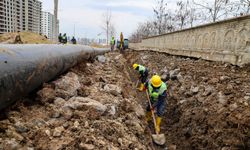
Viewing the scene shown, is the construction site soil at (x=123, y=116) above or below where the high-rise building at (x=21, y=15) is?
below

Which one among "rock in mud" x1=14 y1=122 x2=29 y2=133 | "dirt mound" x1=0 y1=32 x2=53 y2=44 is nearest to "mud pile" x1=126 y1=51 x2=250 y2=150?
"rock in mud" x1=14 y1=122 x2=29 y2=133

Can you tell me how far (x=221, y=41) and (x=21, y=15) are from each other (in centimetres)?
6408

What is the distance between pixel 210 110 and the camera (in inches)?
210

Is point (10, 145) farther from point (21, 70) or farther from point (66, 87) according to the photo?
point (66, 87)

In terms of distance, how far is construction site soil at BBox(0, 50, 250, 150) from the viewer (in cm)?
247

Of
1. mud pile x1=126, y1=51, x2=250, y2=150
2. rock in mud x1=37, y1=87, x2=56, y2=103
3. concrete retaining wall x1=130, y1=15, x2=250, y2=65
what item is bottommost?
mud pile x1=126, y1=51, x2=250, y2=150

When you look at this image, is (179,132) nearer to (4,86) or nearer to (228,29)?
(228,29)

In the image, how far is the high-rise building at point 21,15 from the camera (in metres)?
55.3

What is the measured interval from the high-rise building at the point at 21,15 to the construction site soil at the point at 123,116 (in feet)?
174

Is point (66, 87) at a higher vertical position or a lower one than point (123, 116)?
higher

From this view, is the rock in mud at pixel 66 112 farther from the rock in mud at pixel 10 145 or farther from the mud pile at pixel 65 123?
the rock in mud at pixel 10 145

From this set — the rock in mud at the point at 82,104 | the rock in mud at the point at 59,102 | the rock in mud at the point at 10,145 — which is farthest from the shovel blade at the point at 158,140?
the rock in mud at the point at 10,145

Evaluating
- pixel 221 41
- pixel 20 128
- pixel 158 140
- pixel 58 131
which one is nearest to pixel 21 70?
pixel 20 128

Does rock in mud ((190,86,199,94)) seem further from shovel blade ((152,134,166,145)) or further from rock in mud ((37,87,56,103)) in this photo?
rock in mud ((37,87,56,103))
